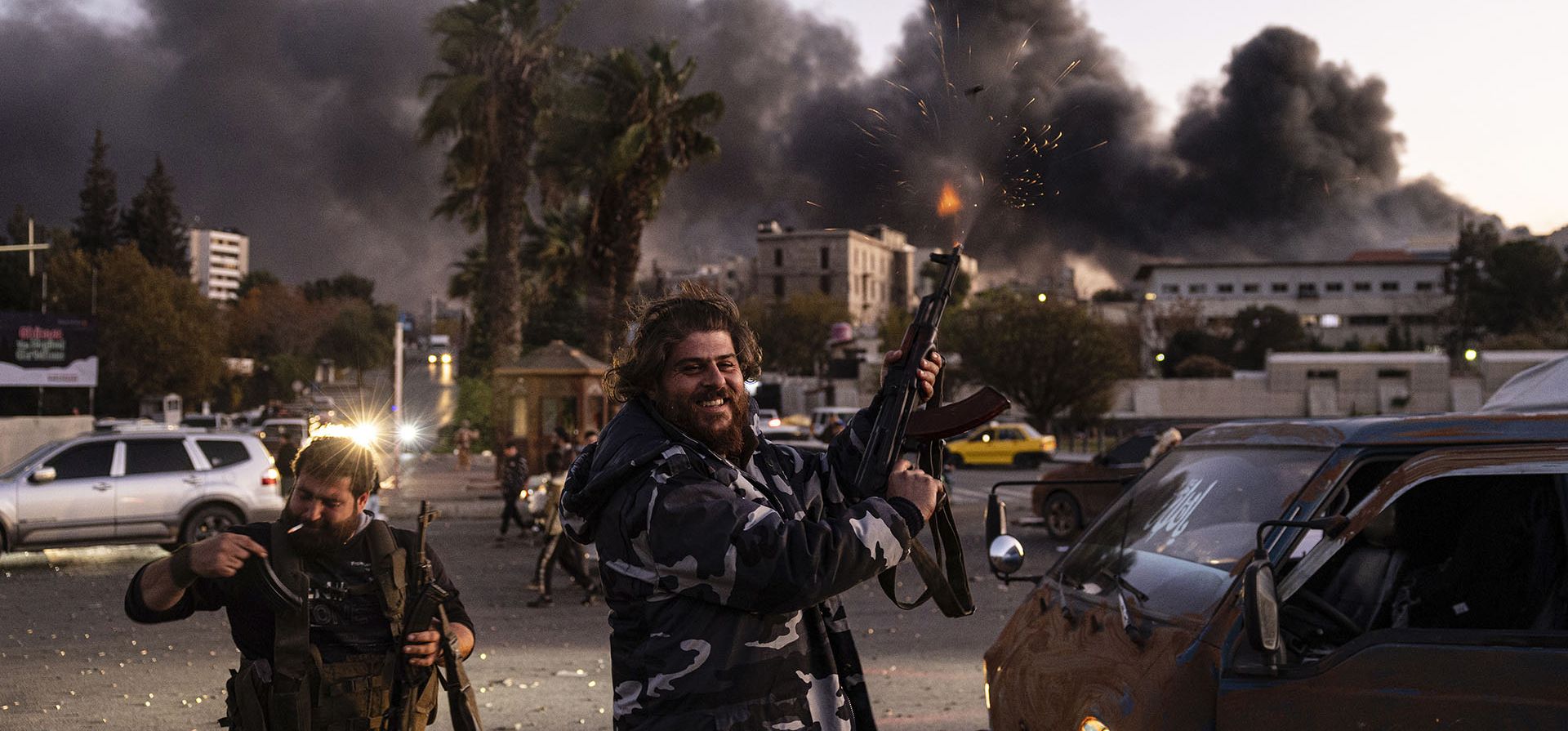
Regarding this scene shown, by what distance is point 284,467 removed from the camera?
2072 cm

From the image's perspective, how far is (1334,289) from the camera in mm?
120938

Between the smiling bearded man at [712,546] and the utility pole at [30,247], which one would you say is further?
the utility pole at [30,247]

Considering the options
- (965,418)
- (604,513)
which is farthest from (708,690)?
(965,418)

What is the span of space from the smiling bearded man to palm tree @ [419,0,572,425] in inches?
1250

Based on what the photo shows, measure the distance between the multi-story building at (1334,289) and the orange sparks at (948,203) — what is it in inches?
4558

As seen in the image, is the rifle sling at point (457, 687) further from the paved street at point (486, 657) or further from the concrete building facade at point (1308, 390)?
the concrete building facade at point (1308, 390)

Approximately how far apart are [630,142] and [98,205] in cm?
9239

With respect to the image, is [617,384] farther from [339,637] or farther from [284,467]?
[284,467]

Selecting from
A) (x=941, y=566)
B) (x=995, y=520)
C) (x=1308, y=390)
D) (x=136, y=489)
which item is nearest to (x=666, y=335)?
(x=941, y=566)

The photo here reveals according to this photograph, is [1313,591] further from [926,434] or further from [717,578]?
[717,578]

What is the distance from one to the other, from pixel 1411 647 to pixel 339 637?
9.21 feet

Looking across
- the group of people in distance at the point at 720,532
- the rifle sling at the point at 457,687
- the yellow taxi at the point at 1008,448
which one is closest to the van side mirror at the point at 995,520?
the group of people in distance at the point at 720,532

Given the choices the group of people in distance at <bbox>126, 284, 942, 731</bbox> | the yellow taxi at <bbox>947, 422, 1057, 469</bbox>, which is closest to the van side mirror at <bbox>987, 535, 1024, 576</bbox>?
the group of people in distance at <bbox>126, 284, 942, 731</bbox>

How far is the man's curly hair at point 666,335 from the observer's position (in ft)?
9.04
